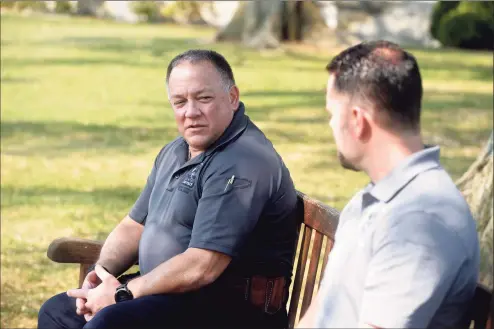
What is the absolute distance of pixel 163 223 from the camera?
3.47m

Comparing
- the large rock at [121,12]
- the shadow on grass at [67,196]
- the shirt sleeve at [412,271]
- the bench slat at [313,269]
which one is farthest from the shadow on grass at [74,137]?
the large rock at [121,12]

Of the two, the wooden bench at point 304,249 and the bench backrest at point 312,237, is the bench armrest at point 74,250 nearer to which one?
the wooden bench at point 304,249

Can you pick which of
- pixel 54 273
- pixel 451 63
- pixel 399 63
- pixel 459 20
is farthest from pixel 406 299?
pixel 459 20

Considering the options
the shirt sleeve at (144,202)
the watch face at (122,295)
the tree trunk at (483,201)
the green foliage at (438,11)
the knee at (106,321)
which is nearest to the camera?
the knee at (106,321)

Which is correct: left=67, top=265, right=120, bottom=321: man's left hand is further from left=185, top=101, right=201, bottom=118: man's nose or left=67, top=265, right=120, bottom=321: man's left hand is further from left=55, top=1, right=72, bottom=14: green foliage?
left=55, top=1, right=72, bottom=14: green foliage

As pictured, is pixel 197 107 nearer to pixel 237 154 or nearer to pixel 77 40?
pixel 237 154

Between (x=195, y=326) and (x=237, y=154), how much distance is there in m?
0.61

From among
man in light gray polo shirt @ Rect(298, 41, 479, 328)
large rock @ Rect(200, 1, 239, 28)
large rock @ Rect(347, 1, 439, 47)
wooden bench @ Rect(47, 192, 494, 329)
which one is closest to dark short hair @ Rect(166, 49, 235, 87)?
wooden bench @ Rect(47, 192, 494, 329)

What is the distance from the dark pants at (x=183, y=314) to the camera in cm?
320

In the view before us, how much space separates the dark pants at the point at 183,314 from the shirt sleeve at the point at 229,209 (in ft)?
0.66

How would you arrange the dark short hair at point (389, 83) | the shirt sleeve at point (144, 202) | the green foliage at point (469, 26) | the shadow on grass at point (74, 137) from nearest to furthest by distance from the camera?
the dark short hair at point (389, 83) < the shirt sleeve at point (144, 202) < the shadow on grass at point (74, 137) < the green foliage at point (469, 26)

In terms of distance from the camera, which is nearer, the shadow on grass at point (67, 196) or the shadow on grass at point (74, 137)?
the shadow on grass at point (67, 196)

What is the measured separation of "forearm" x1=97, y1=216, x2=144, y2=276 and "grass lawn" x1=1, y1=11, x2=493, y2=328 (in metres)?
1.94

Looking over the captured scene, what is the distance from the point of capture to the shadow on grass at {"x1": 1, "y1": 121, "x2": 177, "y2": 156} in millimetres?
12023
